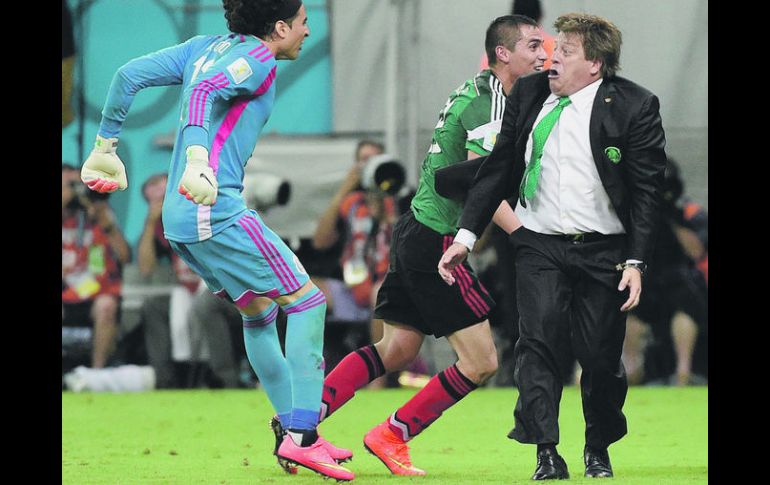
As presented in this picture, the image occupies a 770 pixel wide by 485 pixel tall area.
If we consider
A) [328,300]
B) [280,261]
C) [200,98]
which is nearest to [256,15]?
[200,98]

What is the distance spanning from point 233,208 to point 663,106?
843cm

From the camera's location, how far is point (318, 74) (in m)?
14.8

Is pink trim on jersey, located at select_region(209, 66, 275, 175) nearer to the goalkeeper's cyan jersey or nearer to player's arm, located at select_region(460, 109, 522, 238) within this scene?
the goalkeeper's cyan jersey

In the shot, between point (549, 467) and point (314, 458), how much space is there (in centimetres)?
96

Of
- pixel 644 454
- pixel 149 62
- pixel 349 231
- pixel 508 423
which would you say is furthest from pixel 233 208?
pixel 349 231

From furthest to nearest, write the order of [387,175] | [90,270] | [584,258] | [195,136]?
[90,270]
[387,175]
[584,258]
[195,136]

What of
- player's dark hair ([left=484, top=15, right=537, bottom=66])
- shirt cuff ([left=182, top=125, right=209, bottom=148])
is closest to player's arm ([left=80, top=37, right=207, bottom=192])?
shirt cuff ([left=182, top=125, right=209, bottom=148])

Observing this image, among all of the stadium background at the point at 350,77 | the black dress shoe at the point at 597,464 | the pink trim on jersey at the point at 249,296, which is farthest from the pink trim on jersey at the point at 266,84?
the stadium background at the point at 350,77

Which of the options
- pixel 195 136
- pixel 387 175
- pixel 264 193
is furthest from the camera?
pixel 387 175

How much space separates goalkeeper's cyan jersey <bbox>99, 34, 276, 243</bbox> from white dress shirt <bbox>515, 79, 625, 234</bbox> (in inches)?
47.1

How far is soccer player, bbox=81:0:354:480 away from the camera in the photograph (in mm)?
6387

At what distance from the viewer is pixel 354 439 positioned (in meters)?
9.18

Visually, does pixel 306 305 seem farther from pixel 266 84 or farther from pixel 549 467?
pixel 549 467

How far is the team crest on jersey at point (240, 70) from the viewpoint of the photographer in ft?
20.6
